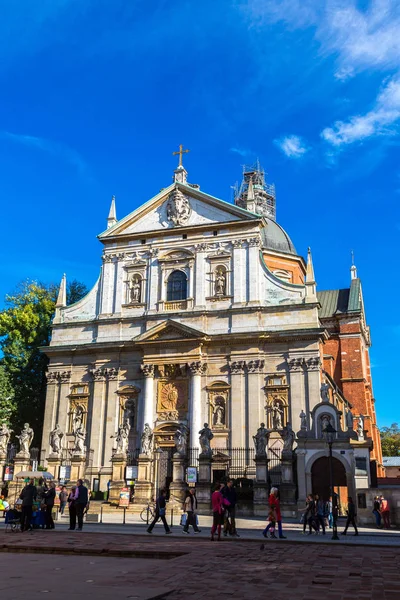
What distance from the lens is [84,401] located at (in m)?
37.3

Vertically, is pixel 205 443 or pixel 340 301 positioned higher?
pixel 340 301

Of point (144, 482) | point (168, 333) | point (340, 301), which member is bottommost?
point (144, 482)

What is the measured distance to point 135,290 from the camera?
38.5 metres

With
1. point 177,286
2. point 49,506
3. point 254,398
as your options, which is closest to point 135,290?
point 177,286

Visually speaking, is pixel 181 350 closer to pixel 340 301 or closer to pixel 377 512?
pixel 377 512

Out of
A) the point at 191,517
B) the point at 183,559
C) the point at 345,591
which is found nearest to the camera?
the point at 345,591

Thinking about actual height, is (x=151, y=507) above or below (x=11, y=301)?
below

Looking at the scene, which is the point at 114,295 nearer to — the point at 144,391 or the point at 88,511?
the point at 144,391

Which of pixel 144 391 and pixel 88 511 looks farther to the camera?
pixel 144 391

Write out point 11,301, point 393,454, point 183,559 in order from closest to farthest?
point 183,559 → point 11,301 → point 393,454

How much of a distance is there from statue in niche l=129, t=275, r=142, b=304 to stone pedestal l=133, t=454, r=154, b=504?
475 inches

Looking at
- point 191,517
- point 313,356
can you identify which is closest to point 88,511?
point 191,517

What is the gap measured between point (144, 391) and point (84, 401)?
418 centimetres

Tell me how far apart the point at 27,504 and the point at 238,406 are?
17634 mm
